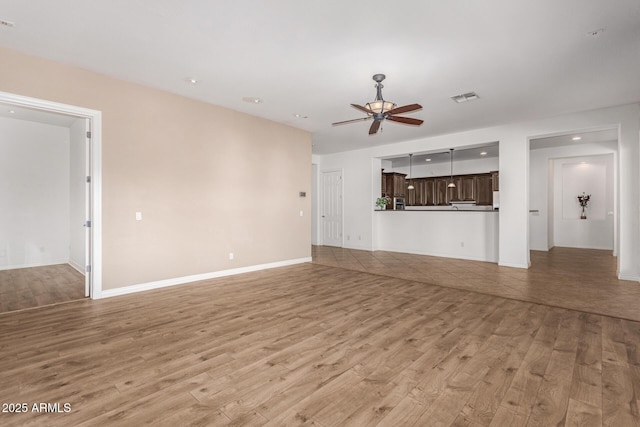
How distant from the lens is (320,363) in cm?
236

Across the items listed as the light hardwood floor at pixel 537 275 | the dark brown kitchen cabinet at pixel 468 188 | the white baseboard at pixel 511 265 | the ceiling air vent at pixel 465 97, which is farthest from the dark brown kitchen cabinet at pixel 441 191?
the ceiling air vent at pixel 465 97

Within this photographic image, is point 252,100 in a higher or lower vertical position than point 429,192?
higher

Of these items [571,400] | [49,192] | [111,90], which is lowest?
[571,400]

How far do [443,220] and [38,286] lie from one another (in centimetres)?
792

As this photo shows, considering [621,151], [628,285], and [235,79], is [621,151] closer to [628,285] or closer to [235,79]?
[628,285]

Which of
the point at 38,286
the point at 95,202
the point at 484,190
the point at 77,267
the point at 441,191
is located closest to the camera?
the point at 95,202

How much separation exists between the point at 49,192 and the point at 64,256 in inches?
54.8

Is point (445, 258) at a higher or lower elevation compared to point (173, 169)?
lower

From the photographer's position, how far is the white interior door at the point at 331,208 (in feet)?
30.8

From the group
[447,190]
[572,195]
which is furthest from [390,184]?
[572,195]

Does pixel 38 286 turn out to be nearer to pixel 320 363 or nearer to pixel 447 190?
pixel 320 363

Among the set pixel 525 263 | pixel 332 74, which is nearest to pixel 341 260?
pixel 525 263

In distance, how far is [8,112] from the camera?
5664 millimetres

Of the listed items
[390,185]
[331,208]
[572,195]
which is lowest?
[331,208]
